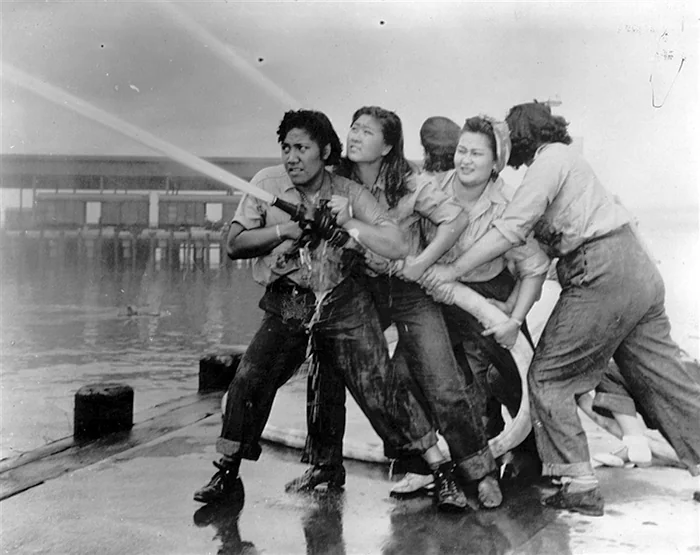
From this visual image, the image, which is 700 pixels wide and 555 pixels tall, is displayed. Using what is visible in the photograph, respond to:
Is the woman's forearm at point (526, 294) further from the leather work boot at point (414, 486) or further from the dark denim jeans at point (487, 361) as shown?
the leather work boot at point (414, 486)

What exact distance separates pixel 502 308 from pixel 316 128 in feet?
4.10

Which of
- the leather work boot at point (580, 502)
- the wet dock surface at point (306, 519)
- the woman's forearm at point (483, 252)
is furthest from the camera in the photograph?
the woman's forearm at point (483, 252)

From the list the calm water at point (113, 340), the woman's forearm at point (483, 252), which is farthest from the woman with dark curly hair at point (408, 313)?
the calm water at point (113, 340)

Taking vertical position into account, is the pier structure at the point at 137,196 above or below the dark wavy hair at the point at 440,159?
below

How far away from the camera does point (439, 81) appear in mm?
3828

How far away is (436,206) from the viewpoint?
11.7ft

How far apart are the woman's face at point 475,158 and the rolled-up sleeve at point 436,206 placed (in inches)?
5.7

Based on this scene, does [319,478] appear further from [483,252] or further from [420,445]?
[483,252]

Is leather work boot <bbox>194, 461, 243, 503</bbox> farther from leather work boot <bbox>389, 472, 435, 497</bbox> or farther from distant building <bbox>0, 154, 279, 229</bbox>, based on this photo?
distant building <bbox>0, 154, 279, 229</bbox>

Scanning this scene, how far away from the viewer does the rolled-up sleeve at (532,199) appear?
135 inches

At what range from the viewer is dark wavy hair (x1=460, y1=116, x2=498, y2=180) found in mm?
3576

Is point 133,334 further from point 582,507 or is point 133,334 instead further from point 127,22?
point 582,507

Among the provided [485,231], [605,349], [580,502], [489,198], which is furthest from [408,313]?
[580,502]

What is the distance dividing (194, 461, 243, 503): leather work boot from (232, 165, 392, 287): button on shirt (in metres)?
0.88
